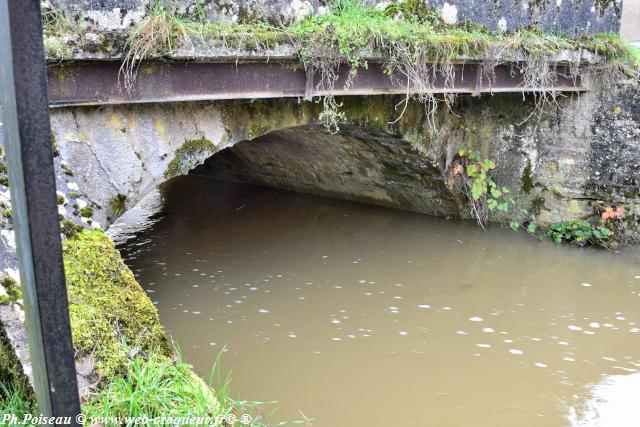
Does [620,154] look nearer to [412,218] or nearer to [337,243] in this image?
[412,218]

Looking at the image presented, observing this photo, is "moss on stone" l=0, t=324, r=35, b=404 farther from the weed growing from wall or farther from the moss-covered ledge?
the weed growing from wall

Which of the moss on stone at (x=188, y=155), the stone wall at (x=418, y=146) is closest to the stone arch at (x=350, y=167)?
the stone wall at (x=418, y=146)

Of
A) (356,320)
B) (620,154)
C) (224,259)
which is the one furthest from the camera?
(620,154)

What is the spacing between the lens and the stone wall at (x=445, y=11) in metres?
3.08

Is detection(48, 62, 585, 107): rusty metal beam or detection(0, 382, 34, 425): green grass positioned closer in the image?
detection(0, 382, 34, 425): green grass

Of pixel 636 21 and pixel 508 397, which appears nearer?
pixel 508 397

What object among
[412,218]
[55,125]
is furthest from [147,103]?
[412,218]

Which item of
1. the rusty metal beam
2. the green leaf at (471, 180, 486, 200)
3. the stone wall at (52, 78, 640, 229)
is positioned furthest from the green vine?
the rusty metal beam

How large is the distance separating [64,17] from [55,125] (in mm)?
542

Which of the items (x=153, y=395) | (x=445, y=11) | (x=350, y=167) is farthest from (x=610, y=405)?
(x=350, y=167)

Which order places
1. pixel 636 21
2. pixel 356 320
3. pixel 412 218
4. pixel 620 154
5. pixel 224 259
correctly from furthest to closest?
1. pixel 636 21
2. pixel 412 218
3. pixel 620 154
4. pixel 224 259
5. pixel 356 320

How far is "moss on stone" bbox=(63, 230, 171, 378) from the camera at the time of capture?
2.18 metres

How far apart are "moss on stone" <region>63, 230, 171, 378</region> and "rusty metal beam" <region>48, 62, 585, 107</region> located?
0.80 m

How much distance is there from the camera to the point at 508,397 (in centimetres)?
326
